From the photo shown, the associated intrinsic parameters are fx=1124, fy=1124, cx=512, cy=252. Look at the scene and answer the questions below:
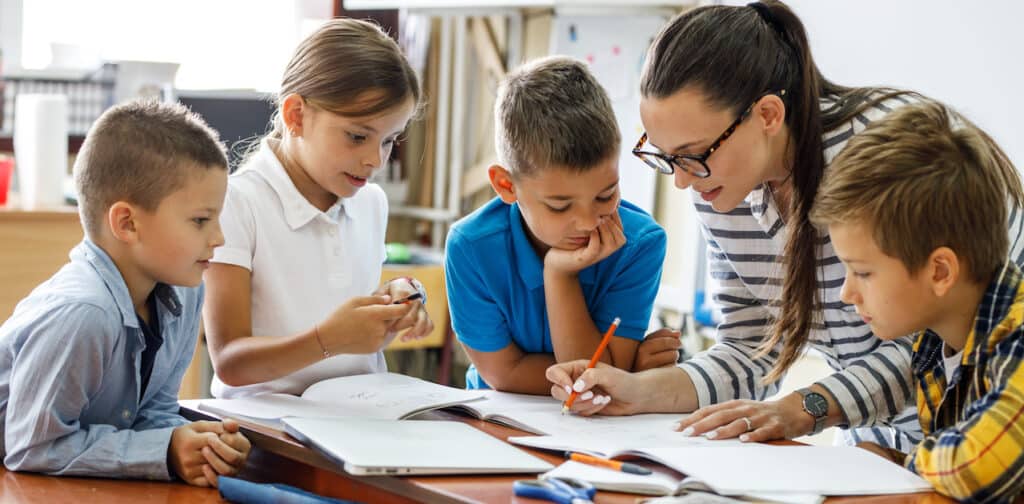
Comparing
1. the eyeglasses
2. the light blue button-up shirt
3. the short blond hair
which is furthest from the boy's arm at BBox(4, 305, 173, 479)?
the short blond hair

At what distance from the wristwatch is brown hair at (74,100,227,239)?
80cm

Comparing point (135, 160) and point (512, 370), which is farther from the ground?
point (135, 160)

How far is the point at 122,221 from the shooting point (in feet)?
4.55

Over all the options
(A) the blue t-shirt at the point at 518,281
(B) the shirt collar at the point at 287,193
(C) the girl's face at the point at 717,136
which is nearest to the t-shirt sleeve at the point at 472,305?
(A) the blue t-shirt at the point at 518,281

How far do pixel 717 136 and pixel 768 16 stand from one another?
182mm

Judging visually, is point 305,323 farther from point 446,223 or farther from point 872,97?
point 446,223

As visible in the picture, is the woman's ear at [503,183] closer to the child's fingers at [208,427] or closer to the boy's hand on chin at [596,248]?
the boy's hand on chin at [596,248]

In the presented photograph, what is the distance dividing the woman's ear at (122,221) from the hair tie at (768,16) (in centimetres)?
84

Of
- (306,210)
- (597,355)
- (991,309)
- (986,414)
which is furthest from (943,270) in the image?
(306,210)

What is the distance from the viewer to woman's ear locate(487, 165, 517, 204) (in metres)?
1.62

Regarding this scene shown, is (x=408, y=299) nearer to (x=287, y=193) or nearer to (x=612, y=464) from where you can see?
(x=287, y=193)

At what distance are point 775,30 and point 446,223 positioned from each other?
297cm

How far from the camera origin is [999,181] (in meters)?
1.21

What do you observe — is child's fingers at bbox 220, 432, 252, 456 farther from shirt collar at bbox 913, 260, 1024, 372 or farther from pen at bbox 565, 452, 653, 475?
shirt collar at bbox 913, 260, 1024, 372
